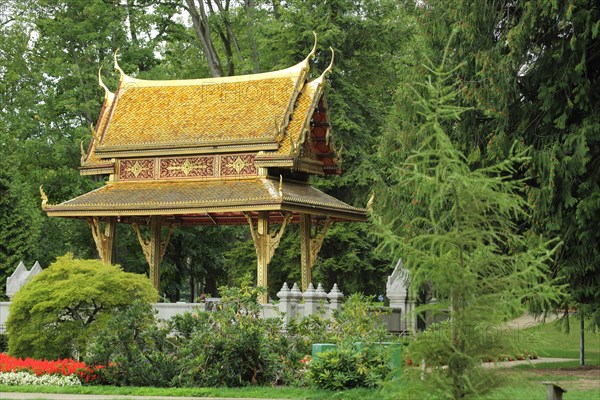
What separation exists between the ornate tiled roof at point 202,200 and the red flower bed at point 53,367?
9614 millimetres

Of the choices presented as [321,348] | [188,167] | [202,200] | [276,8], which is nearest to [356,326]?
[321,348]

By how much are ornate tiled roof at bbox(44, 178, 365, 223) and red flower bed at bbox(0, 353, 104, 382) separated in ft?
31.5

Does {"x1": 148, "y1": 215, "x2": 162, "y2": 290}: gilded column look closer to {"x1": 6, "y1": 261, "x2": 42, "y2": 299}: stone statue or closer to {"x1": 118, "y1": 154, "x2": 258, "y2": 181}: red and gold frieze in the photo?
{"x1": 118, "y1": 154, "x2": 258, "y2": 181}: red and gold frieze

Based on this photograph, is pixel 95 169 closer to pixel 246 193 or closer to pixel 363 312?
pixel 246 193

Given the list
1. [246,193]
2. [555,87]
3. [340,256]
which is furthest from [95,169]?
[555,87]

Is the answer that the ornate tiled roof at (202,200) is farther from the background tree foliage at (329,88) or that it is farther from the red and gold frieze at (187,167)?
the background tree foliage at (329,88)

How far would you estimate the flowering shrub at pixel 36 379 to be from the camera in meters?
19.1

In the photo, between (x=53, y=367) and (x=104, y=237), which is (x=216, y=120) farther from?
(x=53, y=367)

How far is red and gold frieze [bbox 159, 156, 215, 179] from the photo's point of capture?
31.7 meters

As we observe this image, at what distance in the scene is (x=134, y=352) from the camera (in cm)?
1945

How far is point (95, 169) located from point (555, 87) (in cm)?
1708

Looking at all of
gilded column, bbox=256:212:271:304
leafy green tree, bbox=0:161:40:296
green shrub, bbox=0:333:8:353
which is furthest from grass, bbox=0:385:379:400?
leafy green tree, bbox=0:161:40:296

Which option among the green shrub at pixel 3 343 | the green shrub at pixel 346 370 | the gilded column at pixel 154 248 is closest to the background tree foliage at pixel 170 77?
the gilded column at pixel 154 248

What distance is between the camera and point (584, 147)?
20.2 m
